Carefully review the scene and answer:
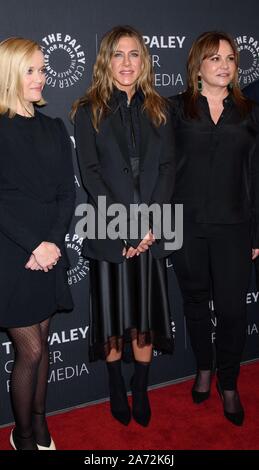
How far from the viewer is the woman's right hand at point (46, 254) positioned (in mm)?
2275

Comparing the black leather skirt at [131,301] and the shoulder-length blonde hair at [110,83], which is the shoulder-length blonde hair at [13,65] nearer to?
the shoulder-length blonde hair at [110,83]

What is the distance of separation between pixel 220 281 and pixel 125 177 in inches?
30.4

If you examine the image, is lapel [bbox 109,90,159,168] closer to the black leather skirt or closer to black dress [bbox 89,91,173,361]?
black dress [bbox 89,91,173,361]

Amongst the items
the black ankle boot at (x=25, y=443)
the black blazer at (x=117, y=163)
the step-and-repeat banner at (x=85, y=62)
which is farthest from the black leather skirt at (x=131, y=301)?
the black ankle boot at (x=25, y=443)

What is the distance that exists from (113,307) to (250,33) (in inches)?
75.8

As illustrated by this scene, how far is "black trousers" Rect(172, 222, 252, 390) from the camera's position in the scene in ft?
9.06

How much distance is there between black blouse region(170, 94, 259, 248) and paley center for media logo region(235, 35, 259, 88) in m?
0.68

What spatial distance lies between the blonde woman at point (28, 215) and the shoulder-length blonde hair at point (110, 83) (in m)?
0.23

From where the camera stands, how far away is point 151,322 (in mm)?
2768

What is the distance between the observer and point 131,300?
2.71 meters

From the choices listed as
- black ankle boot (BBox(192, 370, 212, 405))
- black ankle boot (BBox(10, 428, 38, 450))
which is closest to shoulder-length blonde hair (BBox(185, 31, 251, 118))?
black ankle boot (BBox(192, 370, 212, 405))

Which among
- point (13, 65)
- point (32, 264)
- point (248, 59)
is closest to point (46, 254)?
point (32, 264)

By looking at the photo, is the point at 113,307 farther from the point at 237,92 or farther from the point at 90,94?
the point at 237,92

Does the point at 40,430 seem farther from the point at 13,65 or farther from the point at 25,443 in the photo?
the point at 13,65
